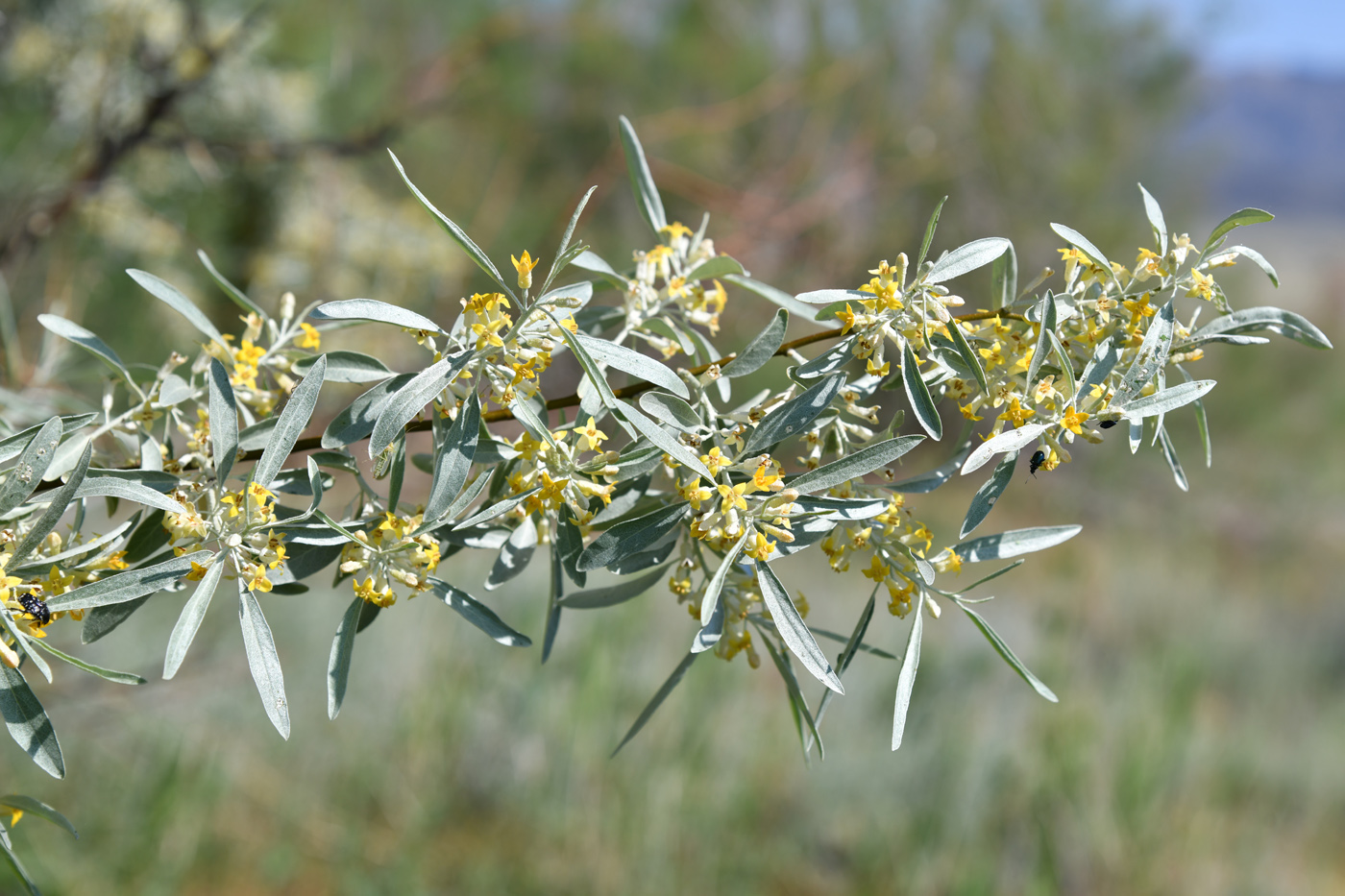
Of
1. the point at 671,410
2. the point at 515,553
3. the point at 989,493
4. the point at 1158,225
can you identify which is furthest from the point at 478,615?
the point at 1158,225

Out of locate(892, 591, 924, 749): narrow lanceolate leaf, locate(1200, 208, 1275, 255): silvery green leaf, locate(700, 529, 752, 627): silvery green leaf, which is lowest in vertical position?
locate(892, 591, 924, 749): narrow lanceolate leaf

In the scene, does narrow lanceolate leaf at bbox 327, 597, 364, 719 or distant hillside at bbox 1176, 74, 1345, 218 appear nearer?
narrow lanceolate leaf at bbox 327, 597, 364, 719

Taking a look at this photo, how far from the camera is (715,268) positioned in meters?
0.46

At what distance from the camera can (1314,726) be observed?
98.3 inches

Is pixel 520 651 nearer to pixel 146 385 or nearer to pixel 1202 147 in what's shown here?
pixel 146 385

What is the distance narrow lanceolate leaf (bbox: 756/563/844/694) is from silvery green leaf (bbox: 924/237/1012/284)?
0.16 m

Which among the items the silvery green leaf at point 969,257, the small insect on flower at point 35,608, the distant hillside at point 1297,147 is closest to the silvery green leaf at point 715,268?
the silvery green leaf at point 969,257

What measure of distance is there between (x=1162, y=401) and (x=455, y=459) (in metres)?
0.31

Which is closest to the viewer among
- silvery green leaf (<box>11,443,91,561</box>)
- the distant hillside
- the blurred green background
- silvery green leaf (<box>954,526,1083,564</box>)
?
silvery green leaf (<box>11,443,91,561</box>)

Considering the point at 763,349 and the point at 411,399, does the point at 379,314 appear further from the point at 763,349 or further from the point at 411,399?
the point at 763,349

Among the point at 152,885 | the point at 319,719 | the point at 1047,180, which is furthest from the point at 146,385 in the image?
the point at 1047,180

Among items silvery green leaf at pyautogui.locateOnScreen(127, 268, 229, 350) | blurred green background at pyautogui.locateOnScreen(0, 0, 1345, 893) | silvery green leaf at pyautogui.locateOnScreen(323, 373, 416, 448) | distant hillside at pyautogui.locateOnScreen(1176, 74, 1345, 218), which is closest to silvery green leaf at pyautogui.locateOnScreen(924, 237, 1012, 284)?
silvery green leaf at pyautogui.locateOnScreen(323, 373, 416, 448)

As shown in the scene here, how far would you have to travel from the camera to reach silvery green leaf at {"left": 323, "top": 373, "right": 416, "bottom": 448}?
0.37 m

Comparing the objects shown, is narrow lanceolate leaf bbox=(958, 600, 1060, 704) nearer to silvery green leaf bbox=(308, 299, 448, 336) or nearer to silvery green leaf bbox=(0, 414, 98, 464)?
silvery green leaf bbox=(308, 299, 448, 336)
